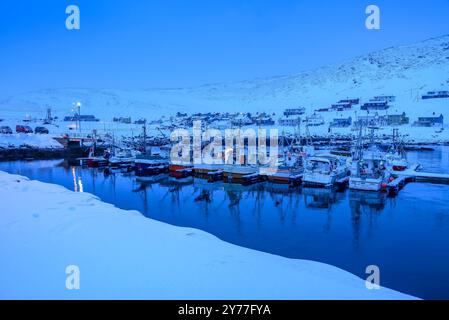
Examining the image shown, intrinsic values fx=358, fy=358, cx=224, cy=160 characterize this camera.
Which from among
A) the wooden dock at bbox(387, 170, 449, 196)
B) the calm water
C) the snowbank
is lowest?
the calm water

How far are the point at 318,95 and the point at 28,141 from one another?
378 feet

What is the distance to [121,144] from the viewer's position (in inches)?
2052

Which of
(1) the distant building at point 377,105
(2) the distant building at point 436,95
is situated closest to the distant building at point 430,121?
(1) the distant building at point 377,105

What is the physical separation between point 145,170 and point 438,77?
417 feet

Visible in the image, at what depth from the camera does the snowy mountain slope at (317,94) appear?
117m

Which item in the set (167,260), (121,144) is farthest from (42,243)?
(121,144)

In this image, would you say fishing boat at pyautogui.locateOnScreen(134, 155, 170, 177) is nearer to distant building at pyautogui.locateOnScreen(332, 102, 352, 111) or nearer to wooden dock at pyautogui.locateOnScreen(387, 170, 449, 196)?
wooden dock at pyautogui.locateOnScreen(387, 170, 449, 196)

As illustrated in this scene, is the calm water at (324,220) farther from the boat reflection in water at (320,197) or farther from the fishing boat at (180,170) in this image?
the fishing boat at (180,170)

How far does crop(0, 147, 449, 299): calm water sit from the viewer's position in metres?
10.1

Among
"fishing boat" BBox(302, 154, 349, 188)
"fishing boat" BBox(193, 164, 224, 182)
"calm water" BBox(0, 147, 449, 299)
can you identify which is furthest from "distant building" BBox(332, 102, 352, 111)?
"calm water" BBox(0, 147, 449, 299)

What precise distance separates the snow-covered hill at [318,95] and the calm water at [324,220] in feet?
242

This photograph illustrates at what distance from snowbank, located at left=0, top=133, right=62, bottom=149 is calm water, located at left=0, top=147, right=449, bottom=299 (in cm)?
2707

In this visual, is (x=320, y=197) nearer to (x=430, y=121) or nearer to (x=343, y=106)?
(x=430, y=121)
